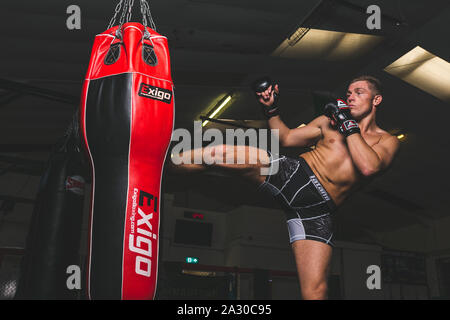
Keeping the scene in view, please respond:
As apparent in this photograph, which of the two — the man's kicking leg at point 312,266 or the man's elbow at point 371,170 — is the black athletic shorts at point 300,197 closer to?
the man's kicking leg at point 312,266

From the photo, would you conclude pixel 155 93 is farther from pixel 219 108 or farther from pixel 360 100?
pixel 219 108

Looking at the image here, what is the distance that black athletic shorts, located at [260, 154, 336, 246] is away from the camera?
2.38m

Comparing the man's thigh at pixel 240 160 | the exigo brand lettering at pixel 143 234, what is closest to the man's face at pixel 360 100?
the man's thigh at pixel 240 160

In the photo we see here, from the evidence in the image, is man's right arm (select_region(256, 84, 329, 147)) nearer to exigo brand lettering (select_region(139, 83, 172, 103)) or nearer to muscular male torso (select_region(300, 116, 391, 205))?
muscular male torso (select_region(300, 116, 391, 205))

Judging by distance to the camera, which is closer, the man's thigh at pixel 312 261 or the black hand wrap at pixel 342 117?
the man's thigh at pixel 312 261

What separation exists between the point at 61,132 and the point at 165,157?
17.7ft

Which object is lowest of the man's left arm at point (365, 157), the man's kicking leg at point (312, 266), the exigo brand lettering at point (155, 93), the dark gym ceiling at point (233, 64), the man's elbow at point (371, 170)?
the man's kicking leg at point (312, 266)

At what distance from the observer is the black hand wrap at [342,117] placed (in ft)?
7.82

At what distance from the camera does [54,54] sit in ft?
14.5

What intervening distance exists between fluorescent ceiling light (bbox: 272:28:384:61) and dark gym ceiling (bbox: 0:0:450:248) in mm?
86

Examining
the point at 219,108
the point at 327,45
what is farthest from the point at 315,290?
the point at 219,108

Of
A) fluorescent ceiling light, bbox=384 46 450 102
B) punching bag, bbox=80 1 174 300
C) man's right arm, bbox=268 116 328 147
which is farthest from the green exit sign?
punching bag, bbox=80 1 174 300

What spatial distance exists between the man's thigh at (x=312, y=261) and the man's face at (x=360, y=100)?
2.83 ft
